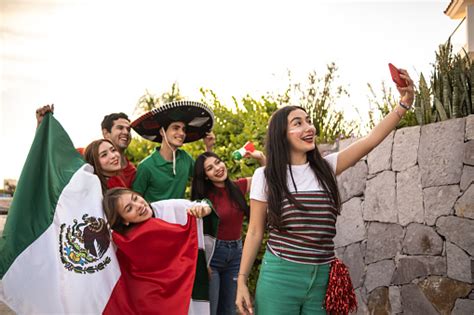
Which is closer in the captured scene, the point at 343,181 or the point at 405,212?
the point at 405,212

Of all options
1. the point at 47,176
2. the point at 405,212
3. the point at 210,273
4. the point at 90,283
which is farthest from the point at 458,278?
the point at 47,176

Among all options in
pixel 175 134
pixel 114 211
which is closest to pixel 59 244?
pixel 114 211

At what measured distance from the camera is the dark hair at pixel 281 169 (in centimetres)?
305

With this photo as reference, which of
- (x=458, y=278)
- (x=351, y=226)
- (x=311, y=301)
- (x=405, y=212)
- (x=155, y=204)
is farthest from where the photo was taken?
(x=351, y=226)

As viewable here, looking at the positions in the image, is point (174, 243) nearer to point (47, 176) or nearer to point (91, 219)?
point (91, 219)

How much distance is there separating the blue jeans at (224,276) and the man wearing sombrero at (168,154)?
0.61 metres

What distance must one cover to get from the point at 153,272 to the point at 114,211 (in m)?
0.50

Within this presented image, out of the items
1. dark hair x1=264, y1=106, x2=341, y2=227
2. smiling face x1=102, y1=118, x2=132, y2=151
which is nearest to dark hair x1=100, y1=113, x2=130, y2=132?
smiling face x1=102, y1=118, x2=132, y2=151

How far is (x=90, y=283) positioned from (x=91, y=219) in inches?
17.3

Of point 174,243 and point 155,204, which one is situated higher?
point 155,204

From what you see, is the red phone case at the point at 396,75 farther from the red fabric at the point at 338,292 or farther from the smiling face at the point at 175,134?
the smiling face at the point at 175,134

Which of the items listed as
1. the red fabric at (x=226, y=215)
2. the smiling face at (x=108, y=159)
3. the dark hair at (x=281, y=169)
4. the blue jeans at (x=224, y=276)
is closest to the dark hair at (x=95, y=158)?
the smiling face at (x=108, y=159)

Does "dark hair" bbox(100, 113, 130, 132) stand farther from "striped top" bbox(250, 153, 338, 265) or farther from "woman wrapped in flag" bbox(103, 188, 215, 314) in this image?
"striped top" bbox(250, 153, 338, 265)

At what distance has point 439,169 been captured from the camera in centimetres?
501
